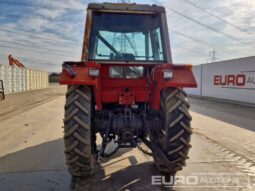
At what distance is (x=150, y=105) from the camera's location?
15.6 ft

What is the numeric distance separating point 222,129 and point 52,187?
19.2 feet

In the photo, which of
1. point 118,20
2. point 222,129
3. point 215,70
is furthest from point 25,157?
point 215,70

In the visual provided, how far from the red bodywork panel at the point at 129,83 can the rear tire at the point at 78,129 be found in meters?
0.24

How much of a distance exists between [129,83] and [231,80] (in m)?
14.1

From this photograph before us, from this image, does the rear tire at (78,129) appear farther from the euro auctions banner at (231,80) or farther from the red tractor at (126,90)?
the euro auctions banner at (231,80)

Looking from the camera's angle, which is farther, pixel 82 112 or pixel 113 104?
pixel 113 104

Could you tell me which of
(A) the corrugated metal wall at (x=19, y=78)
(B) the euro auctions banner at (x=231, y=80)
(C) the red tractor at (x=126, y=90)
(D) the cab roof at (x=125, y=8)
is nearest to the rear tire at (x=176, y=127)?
(C) the red tractor at (x=126, y=90)

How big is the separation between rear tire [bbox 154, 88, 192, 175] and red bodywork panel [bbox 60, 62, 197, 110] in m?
0.21

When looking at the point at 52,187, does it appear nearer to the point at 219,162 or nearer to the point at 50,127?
the point at 219,162

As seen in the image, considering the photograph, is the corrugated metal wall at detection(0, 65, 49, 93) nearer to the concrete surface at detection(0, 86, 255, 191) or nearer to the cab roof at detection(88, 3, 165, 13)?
the concrete surface at detection(0, 86, 255, 191)

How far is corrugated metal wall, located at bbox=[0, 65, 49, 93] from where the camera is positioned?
2706 centimetres

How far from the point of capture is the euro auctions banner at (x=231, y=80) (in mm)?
15547
